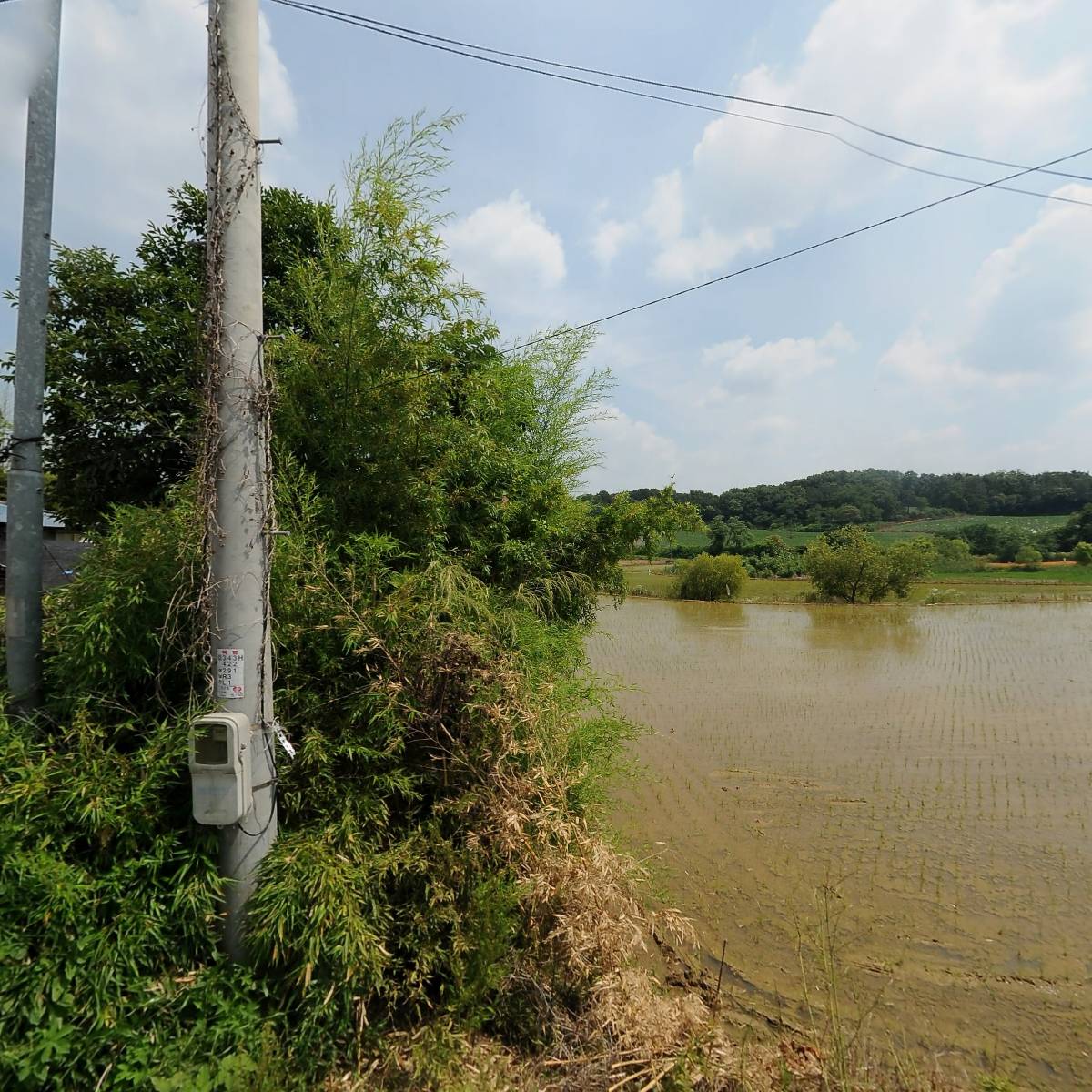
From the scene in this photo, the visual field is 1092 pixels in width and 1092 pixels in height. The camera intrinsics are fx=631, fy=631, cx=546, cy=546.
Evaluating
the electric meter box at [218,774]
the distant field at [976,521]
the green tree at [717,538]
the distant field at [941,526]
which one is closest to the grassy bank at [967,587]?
the green tree at [717,538]

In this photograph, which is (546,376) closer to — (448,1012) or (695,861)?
(695,861)

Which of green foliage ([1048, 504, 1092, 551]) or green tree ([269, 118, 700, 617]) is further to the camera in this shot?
green foliage ([1048, 504, 1092, 551])

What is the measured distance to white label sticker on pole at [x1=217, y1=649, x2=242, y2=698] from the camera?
2258mm

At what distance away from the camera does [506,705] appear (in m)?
2.83

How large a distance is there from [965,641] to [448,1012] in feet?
58.3

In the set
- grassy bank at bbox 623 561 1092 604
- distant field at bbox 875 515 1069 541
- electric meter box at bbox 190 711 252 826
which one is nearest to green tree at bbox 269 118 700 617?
electric meter box at bbox 190 711 252 826

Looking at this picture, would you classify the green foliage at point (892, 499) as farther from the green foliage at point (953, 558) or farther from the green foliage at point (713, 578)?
the green foliage at point (713, 578)

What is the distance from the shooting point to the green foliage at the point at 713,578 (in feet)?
86.6

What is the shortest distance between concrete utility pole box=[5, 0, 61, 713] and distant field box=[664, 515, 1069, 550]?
4303 centimetres

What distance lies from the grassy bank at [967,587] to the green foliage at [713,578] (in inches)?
36.9

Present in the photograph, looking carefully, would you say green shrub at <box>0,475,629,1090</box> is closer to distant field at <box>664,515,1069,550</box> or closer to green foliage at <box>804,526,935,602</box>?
green foliage at <box>804,526,935,602</box>

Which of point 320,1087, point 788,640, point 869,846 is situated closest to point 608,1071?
point 320,1087

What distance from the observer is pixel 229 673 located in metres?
2.27

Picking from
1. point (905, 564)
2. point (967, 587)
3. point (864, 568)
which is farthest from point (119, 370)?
point (967, 587)
